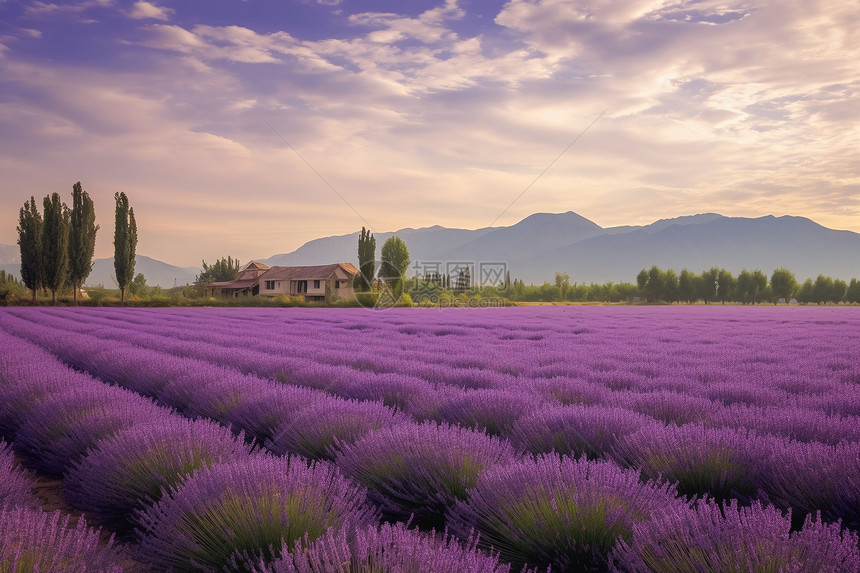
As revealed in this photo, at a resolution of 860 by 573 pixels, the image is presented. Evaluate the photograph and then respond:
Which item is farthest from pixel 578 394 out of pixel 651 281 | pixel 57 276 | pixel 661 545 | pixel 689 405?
pixel 651 281

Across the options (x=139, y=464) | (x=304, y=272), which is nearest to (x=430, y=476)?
(x=139, y=464)

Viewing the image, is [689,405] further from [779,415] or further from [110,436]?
[110,436]

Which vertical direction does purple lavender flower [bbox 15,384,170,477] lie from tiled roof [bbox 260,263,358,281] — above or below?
below

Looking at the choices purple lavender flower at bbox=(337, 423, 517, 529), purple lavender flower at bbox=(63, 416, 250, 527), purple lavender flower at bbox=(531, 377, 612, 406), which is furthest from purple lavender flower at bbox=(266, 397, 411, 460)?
purple lavender flower at bbox=(531, 377, 612, 406)

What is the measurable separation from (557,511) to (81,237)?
49391mm

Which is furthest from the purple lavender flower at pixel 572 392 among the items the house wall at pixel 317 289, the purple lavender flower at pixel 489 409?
the house wall at pixel 317 289

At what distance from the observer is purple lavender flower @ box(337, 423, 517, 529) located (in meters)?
2.52

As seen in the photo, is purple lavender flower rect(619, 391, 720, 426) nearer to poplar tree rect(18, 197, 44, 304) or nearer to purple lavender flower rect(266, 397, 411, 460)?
purple lavender flower rect(266, 397, 411, 460)

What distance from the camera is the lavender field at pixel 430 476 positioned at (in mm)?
→ 1653

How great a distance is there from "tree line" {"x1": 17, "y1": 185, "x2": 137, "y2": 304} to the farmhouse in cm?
1285

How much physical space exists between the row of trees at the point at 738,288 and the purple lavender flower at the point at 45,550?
83359 mm

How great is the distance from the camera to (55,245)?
40625 millimetres

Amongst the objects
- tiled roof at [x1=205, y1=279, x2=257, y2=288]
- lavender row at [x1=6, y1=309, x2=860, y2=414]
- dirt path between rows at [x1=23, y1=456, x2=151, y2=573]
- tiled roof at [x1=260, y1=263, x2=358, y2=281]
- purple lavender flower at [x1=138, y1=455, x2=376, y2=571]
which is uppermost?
tiled roof at [x1=260, y1=263, x2=358, y2=281]

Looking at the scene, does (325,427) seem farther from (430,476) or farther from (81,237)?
(81,237)
